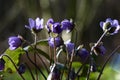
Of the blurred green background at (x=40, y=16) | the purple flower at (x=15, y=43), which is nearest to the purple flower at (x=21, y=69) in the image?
the purple flower at (x=15, y=43)

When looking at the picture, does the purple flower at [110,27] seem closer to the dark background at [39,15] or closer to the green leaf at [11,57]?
the green leaf at [11,57]

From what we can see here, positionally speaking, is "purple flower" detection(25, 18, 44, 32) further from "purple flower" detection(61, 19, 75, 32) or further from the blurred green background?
the blurred green background

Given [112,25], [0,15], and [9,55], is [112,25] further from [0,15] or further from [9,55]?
[0,15]

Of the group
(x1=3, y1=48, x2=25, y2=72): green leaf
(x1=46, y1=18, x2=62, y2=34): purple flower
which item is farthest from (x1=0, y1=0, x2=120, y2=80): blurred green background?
(x1=46, y1=18, x2=62, y2=34): purple flower

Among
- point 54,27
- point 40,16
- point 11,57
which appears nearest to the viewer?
point 54,27

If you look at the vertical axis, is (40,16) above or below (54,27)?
below

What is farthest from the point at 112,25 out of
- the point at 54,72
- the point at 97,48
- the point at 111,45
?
the point at 111,45

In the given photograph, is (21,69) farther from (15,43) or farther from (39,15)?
(39,15)

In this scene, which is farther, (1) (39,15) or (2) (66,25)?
(1) (39,15)

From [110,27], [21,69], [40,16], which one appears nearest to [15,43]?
[21,69]

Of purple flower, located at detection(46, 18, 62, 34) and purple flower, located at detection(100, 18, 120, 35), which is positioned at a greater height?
purple flower, located at detection(46, 18, 62, 34)

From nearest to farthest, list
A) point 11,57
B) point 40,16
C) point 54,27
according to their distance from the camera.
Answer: point 54,27
point 11,57
point 40,16
